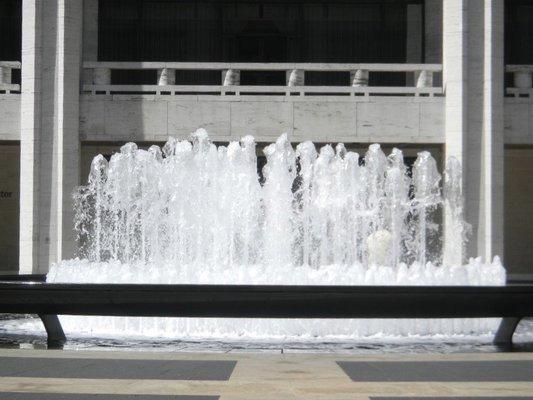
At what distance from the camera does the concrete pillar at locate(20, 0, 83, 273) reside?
68.7 feet

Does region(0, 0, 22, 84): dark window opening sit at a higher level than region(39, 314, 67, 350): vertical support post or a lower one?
higher

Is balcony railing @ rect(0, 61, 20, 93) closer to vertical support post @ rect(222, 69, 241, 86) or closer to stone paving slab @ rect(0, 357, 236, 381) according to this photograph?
vertical support post @ rect(222, 69, 241, 86)

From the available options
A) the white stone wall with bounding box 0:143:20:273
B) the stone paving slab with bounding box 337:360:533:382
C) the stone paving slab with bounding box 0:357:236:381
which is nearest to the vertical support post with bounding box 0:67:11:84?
the white stone wall with bounding box 0:143:20:273

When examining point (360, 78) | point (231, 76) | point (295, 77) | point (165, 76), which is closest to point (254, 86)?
point (231, 76)

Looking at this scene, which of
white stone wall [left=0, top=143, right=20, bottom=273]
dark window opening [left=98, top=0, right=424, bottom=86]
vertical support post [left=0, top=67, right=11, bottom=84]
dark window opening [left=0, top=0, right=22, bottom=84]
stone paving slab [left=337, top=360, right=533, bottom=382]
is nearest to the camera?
stone paving slab [left=337, top=360, right=533, bottom=382]

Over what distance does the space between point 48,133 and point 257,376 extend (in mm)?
13906

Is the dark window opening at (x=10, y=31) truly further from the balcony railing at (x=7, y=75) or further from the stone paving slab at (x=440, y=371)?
the stone paving slab at (x=440, y=371)

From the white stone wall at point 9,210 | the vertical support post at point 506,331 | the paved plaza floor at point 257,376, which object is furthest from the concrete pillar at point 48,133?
the vertical support post at point 506,331

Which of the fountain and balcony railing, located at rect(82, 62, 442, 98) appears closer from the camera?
the fountain

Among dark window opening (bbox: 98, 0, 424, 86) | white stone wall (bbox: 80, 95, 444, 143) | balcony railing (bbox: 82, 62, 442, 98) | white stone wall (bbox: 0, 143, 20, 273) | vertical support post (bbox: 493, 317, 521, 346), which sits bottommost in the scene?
vertical support post (bbox: 493, 317, 521, 346)

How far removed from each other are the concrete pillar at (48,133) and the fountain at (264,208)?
0.56 meters

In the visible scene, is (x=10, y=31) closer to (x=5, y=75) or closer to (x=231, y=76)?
(x=5, y=75)

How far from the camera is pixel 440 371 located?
28.9 ft

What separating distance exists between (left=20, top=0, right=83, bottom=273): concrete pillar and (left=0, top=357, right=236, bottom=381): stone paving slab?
11.6 meters
